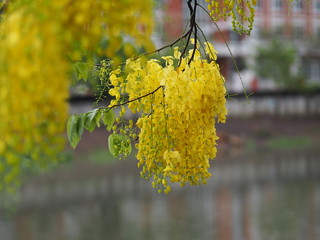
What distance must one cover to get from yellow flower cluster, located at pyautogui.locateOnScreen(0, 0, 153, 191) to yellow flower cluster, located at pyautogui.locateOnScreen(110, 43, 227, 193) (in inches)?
26.7

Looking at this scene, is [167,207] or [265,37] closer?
[167,207]

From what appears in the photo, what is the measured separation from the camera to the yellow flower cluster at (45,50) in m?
0.99

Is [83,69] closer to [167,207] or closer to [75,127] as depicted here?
[75,127]

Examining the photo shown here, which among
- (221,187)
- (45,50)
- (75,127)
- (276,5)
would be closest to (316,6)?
(276,5)

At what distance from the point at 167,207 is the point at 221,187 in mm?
1987

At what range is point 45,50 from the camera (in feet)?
3.28

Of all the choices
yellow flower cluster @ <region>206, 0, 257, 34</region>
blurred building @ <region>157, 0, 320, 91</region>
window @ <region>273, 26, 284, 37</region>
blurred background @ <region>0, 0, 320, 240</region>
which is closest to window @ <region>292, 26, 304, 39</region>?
blurred building @ <region>157, 0, 320, 91</region>

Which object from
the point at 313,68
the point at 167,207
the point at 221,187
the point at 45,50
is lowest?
the point at 167,207

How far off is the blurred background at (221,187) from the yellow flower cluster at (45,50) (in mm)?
1510

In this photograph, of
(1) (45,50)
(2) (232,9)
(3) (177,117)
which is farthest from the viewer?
(2) (232,9)

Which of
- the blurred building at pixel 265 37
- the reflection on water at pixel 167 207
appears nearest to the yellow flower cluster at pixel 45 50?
the reflection on water at pixel 167 207

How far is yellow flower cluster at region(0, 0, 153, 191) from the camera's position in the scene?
99 centimetres

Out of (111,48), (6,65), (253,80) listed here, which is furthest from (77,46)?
(253,80)

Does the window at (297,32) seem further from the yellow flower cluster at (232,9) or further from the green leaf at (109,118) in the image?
the green leaf at (109,118)
